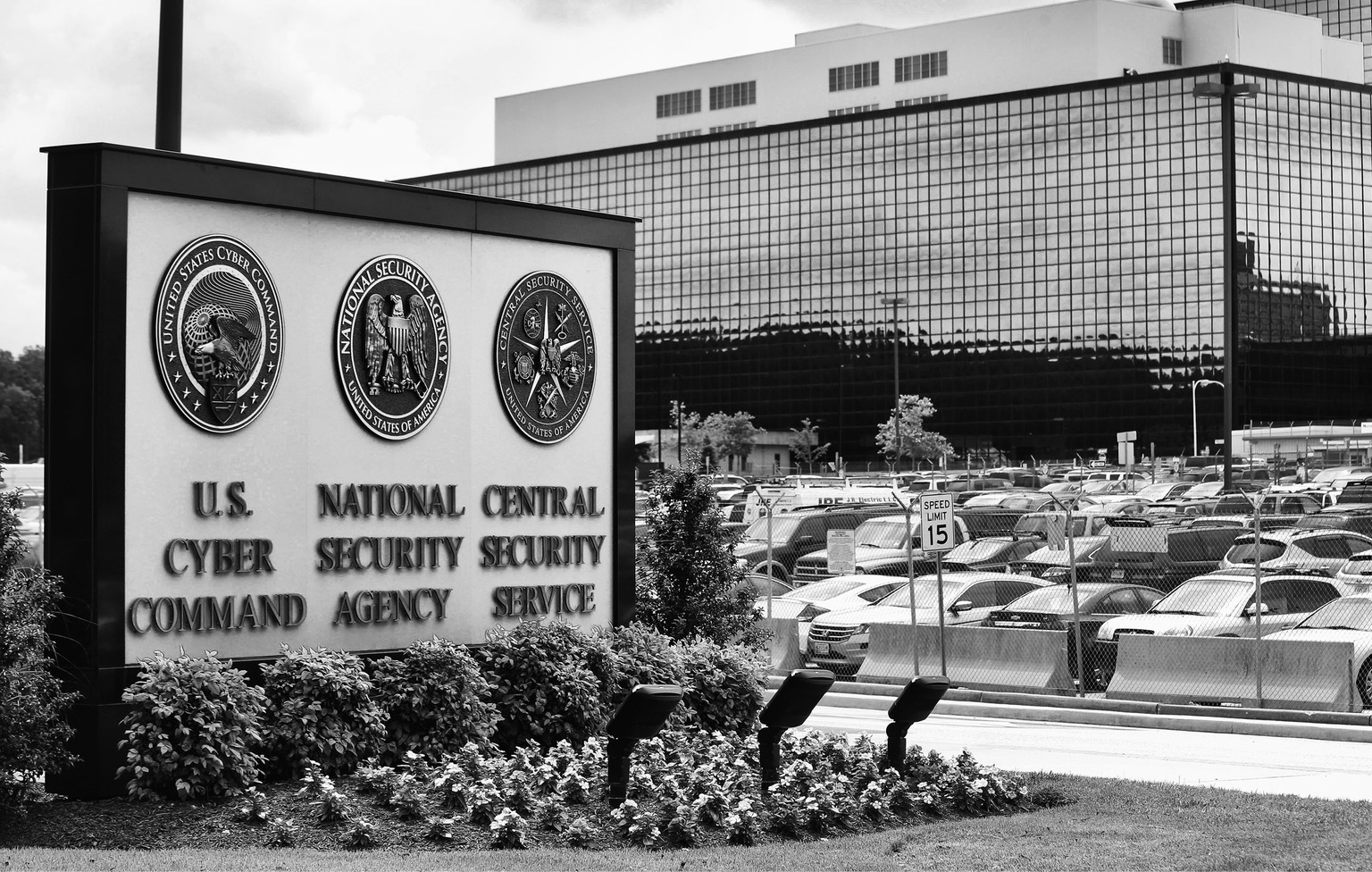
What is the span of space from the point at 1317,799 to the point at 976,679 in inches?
379

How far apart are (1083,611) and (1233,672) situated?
2769 millimetres

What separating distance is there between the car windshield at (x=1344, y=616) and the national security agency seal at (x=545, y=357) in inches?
433

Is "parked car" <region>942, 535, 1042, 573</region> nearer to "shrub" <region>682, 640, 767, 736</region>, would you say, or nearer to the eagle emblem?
"shrub" <region>682, 640, 767, 736</region>

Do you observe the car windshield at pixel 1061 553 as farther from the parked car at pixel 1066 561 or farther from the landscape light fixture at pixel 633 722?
the landscape light fixture at pixel 633 722

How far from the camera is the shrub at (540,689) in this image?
39.8 feet

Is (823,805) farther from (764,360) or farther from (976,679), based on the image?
(764,360)

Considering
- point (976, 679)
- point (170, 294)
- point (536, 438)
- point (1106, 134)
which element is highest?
point (1106, 134)

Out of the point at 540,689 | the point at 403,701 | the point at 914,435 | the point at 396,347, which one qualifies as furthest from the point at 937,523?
the point at 914,435

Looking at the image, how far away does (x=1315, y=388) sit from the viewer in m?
122

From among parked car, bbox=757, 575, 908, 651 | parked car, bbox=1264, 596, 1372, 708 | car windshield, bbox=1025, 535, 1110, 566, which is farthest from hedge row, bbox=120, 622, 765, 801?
car windshield, bbox=1025, 535, 1110, 566

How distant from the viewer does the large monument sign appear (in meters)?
10.6

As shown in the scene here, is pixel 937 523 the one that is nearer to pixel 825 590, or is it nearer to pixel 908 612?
pixel 908 612

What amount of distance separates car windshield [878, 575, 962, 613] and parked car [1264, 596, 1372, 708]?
5401 mm

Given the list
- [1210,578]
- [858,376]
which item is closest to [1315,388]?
[858,376]
